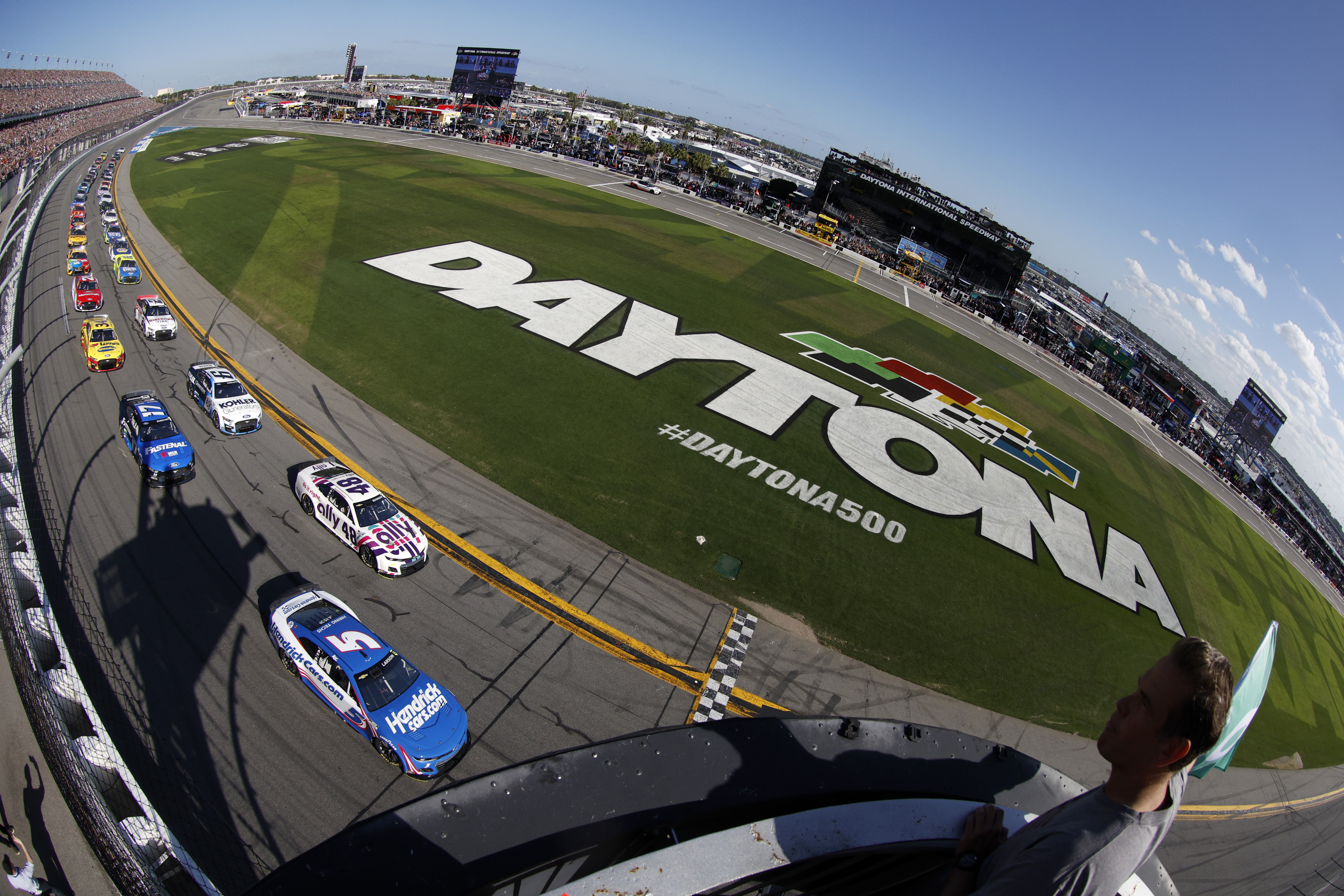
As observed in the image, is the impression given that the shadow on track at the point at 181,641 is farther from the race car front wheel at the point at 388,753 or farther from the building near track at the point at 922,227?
the building near track at the point at 922,227

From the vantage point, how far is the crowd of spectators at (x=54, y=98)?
8588cm

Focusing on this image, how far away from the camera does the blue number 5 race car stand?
1188 centimetres

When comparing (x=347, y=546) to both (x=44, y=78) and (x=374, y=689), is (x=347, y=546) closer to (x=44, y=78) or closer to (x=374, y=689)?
(x=374, y=689)

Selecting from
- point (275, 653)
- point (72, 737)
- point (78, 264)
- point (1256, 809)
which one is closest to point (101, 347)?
point (78, 264)

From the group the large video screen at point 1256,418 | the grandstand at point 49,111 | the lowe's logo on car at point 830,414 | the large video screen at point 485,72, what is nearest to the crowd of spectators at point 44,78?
the grandstand at point 49,111

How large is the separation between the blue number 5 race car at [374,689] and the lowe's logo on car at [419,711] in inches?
0.4

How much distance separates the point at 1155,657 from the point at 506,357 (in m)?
29.8

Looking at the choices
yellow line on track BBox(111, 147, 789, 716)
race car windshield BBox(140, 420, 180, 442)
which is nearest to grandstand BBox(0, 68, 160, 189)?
race car windshield BBox(140, 420, 180, 442)

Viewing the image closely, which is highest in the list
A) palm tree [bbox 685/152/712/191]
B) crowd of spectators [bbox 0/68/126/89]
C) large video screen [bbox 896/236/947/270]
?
palm tree [bbox 685/152/712/191]

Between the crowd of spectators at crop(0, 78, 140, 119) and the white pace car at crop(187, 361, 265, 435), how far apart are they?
95.3 metres

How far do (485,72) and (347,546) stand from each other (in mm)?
92190

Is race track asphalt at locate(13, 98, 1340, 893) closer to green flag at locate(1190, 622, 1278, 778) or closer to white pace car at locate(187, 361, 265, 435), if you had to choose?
white pace car at locate(187, 361, 265, 435)

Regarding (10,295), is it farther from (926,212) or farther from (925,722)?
(926,212)

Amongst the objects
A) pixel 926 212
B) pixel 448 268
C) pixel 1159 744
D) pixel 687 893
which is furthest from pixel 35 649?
pixel 926 212
